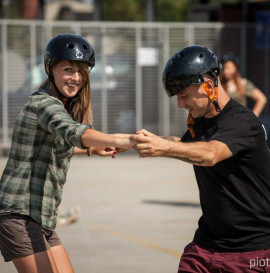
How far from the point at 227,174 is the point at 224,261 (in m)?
0.46

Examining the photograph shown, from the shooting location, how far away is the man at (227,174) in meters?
4.06

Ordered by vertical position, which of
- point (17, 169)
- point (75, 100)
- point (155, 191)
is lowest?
Answer: point (155, 191)

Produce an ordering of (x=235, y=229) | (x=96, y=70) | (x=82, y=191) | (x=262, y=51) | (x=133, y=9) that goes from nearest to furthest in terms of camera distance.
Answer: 1. (x=235, y=229)
2. (x=82, y=191)
3. (x=96, y=70)
4. (x=262, y=51)
5. (x=133, y=9)

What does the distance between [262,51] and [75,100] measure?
14714 mm

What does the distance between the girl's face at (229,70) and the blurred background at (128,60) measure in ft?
25.2

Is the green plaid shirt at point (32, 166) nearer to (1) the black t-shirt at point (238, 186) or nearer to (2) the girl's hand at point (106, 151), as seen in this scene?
(2) the girl's hand at point (106, 151)

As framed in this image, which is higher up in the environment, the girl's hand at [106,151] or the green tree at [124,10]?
the green tree at [124,10]

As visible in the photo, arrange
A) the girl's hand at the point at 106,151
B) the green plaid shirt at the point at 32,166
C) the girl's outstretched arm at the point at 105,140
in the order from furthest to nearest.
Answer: the girl's hand at the point at 106,151
the green plaid shirt at the point at 32,166
the girl's outstretched arm at the point at 105,140

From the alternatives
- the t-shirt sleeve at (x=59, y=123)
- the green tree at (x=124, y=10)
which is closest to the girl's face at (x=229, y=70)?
the t-shirt sleeve at (x=59, y=123)

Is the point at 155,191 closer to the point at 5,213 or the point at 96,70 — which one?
the point at 96,70

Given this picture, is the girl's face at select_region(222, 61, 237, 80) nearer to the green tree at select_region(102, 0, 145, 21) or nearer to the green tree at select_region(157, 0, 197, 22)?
the green tree at select_region(102, 0, 145, 21)

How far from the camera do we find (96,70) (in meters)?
17.7

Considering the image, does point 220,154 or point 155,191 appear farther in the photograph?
point 155,191

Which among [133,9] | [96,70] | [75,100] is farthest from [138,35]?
[133,9]
